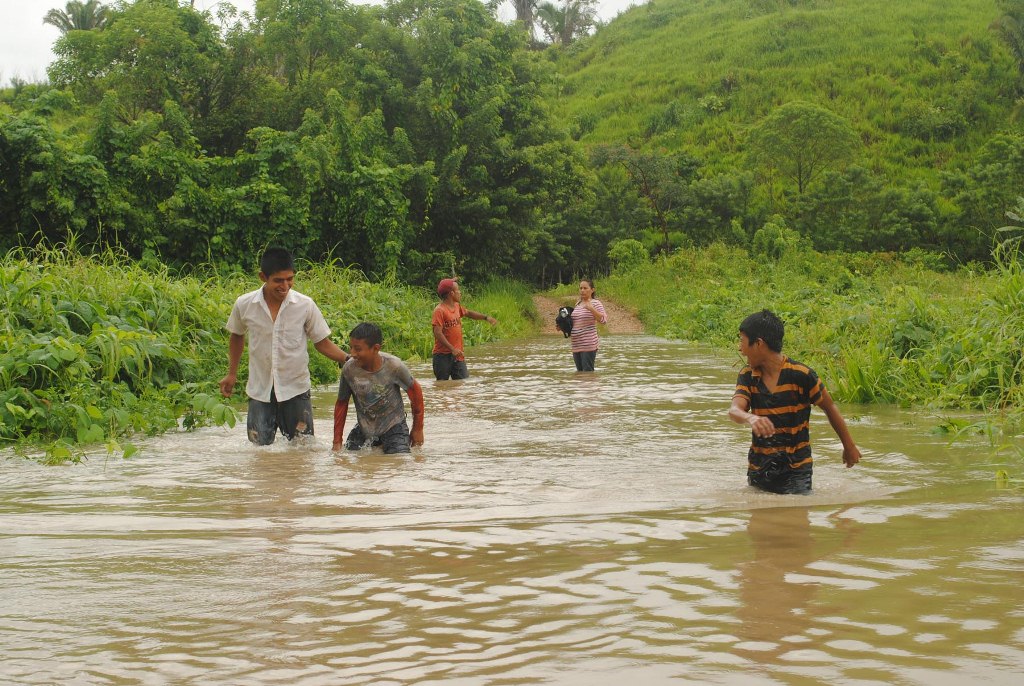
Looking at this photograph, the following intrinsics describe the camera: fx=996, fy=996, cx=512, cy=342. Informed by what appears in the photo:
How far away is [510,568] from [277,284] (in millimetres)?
3756

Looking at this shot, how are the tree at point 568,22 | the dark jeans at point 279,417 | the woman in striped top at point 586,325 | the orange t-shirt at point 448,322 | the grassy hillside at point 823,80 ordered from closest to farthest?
the dark jeans at point 279,417, the orange t-shirt at point 448,322, the woman in striped top at point 586,325, the grassy hillside at point 823,80, the tree at point 568,22

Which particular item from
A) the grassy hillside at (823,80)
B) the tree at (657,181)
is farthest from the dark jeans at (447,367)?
the grassy hillside at (823,80)

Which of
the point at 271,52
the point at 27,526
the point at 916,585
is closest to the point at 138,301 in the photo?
the point at 27,526

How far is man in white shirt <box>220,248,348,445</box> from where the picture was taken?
740cm

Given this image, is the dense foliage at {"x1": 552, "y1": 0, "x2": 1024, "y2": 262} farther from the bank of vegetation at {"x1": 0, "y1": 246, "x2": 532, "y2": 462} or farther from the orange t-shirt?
the bank of vegetation at {"x1": 0, "y1": 246, "x2": 532, "y2": 462}

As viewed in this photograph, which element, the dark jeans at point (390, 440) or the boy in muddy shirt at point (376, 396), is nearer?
the boy in muddy shirt at point (376, 396)

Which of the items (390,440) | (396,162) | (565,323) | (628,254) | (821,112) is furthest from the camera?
(628,254)

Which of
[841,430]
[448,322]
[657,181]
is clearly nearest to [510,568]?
[841,430]

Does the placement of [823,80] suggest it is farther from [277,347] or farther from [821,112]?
[277,347]

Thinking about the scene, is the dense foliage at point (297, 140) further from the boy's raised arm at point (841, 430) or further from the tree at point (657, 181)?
the boy's raised arm at point (841, 430)

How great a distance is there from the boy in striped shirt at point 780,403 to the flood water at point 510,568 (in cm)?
19

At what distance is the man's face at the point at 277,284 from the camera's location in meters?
7.30

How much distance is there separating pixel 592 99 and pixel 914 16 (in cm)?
2157

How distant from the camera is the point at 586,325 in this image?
541 inches
